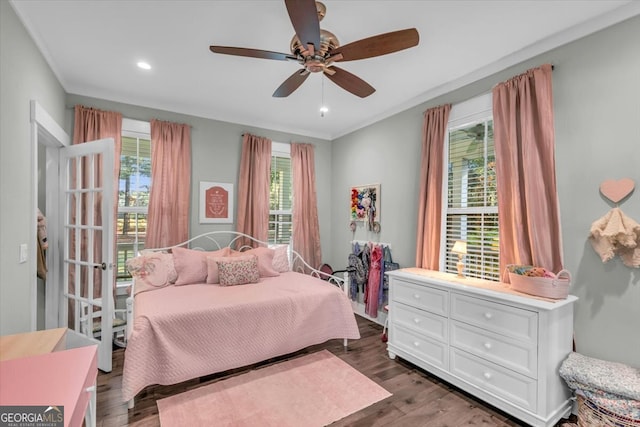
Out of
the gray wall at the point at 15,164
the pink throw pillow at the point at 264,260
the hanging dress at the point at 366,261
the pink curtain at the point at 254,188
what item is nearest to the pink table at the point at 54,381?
the gray wall at the point at 15,164

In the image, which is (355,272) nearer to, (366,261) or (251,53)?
(366,261)

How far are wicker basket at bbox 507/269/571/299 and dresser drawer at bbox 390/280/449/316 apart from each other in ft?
1.79

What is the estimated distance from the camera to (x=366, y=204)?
3.99 metres

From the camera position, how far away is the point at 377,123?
12.9 feet

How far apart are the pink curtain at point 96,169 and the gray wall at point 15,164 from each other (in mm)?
675

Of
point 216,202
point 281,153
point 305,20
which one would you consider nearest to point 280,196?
point 281,153

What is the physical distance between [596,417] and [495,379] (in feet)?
1.75

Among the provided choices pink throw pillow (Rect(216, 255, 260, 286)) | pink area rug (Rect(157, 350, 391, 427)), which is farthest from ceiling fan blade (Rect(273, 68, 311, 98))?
pink area rug (Rect(157, 350, 391, 427))

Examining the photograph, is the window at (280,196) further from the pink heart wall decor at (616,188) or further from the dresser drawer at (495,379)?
the pink heart wall decor at (616,188)

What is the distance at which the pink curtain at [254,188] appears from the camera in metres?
3.92

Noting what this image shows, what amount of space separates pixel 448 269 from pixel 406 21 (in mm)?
2321

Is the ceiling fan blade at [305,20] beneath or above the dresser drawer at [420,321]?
above

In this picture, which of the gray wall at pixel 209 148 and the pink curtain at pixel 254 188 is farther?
the pink curtain at pixel 254 188

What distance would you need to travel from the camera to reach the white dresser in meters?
1.89
